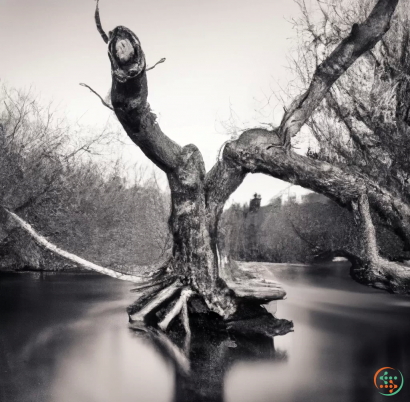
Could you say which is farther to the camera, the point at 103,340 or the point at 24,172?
the point at 24,172

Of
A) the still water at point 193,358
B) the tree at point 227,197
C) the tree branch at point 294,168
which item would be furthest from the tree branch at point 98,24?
the still water at point 193,358

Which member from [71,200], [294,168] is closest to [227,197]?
[294,168]

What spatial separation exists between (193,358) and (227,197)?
1.58 metres

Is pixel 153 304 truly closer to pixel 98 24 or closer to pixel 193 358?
pixel 193 358

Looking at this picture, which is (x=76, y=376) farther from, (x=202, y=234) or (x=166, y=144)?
(x=166, y=144)

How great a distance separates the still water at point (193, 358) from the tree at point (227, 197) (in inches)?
16.7

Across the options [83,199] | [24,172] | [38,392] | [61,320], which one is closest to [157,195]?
[83,199]

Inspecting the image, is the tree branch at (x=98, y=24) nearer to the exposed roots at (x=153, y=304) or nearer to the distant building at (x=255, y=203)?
the exposed roots at (x=153, y=304)

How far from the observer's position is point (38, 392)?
2498mm

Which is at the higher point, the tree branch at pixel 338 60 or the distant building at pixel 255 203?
the tree branch at pixel 338 60

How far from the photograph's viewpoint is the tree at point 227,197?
12.9 ft

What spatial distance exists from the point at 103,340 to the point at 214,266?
3.77 feet

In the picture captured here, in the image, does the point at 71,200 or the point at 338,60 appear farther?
the point at 71,200

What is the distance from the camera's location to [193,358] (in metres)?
3.09
